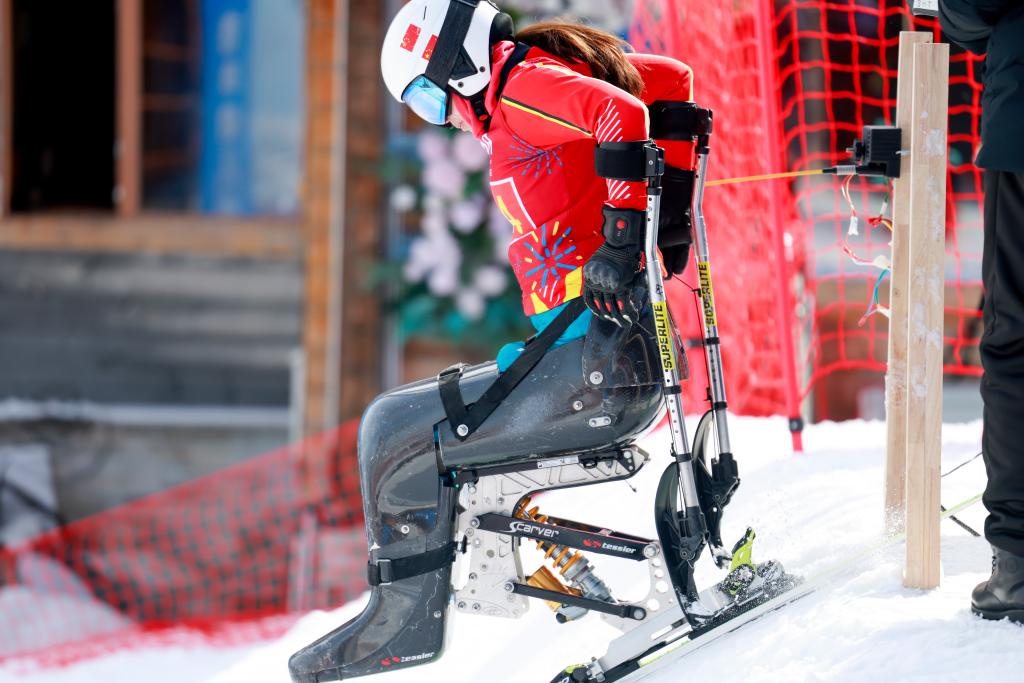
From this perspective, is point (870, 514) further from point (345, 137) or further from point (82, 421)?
point (82, 421)

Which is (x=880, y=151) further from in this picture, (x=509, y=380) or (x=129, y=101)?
(x=129, y=101)

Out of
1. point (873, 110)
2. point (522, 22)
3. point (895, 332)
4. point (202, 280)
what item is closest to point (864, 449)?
point (895, 332)

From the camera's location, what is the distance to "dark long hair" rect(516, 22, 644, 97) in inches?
96.4

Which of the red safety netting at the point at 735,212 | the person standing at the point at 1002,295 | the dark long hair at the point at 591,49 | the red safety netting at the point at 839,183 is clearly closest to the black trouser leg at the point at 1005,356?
the person standing at the point at 1002,295

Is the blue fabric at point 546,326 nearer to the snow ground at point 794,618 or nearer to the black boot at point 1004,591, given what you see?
the snow ground at point 794,618

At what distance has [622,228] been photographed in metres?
2.22

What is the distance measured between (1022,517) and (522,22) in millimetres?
4321

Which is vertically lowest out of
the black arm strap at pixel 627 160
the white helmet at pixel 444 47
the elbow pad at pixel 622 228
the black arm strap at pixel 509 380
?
the black arm strap at pixel 509 380

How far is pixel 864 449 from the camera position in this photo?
12.2 feet

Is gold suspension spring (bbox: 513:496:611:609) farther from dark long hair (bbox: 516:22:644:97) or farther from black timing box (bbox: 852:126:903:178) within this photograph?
black timing box (bbox: 852:126:903:178)

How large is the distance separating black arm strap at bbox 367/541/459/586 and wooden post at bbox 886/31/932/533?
1126mm

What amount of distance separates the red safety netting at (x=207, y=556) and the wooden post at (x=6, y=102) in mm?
2305

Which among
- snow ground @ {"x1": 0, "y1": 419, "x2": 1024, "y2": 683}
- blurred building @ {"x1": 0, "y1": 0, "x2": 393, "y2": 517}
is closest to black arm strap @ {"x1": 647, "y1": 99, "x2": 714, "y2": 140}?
snow ground @ {"x1": 0, "y1": 419, "x2": 1024, "y2": 683}

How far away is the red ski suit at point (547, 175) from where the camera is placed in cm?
228
